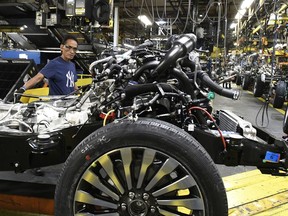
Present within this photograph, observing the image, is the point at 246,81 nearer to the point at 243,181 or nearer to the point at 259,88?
the point at 259,88

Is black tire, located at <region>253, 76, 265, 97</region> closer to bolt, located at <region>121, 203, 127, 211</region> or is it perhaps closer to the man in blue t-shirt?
the man in blue t-shirt

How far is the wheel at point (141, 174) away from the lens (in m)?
1.51

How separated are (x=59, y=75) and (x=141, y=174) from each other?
250 centimetres

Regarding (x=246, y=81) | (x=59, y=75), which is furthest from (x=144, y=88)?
(x=246, y=81)

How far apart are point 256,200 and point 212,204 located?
137 cm

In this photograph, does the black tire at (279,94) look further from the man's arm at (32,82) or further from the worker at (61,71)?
the man's arm at (32,82)

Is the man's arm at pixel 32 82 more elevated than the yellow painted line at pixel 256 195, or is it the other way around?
the man's arm at pixel 32 82

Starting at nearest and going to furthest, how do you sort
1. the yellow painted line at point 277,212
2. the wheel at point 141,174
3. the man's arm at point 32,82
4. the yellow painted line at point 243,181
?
the wheel at point 141,174
the yellow painted line at point 277,212
the yellow painted line at point 243,181
the man's arm at point 32,82

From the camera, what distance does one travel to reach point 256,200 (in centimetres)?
263

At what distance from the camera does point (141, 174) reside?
5.10ft

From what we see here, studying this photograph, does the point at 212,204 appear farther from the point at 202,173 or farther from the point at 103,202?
the point at 103,202

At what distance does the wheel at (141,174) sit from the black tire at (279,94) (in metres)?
7.39

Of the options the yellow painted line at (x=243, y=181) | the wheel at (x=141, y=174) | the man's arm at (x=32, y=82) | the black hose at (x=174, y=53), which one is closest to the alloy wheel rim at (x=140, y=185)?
the wheel at (x=141, y=174)

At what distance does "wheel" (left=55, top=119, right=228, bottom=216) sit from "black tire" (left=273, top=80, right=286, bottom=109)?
739cm
